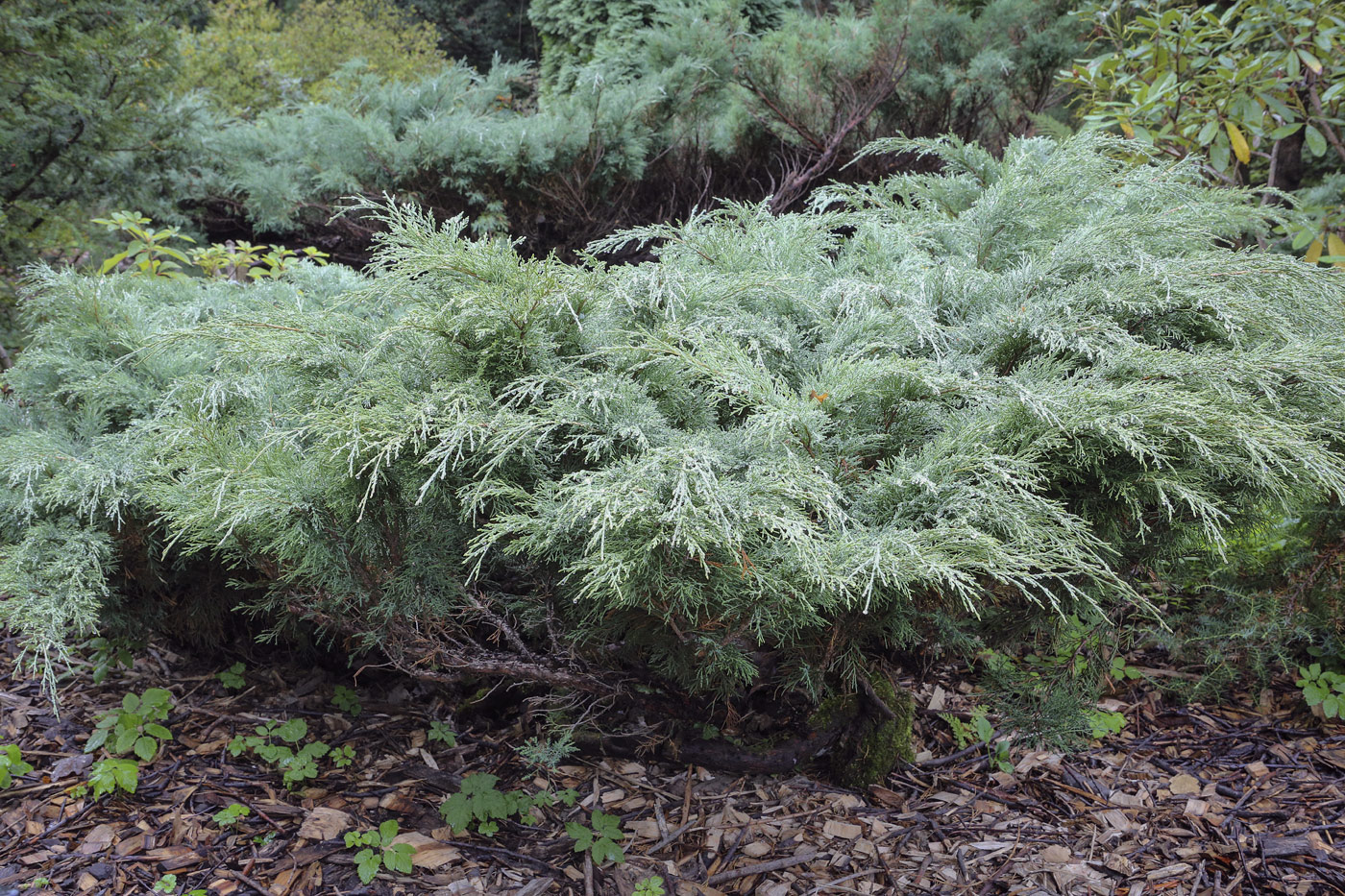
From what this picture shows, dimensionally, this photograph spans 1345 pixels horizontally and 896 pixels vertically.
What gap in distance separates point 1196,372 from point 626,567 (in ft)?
3.97

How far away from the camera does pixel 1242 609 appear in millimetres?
2473

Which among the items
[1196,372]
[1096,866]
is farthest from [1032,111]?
[1096,866]

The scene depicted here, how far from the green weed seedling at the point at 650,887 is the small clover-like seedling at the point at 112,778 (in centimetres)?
131

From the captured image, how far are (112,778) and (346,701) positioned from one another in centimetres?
59

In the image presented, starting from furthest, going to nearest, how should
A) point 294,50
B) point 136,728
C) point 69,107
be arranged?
1. point 294,50
2. point 69,107
3. point 136,728

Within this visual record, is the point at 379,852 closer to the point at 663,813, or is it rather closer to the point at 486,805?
the point at 486,805

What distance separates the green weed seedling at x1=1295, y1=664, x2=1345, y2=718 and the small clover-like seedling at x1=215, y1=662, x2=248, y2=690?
3350mm

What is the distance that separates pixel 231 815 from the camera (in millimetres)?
1888

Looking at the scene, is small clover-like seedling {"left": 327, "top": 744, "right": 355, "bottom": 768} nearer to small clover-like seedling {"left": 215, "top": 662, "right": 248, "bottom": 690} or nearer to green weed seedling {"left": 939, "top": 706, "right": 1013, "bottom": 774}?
small clover-like seedling {"left": 215, "top": 662, "right": 248, "bottom": 690}

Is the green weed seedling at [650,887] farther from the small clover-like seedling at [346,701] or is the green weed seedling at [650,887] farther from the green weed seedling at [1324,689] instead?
the green weed seedling at [1324,689]

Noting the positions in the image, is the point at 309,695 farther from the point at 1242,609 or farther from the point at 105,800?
the point at 1242,609

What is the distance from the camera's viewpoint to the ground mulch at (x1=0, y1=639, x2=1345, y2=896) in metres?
1.80

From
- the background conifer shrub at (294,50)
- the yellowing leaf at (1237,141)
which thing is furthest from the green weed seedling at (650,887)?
the background conifer shrub at (294,50)

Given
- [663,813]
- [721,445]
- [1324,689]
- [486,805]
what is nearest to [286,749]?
[486,805]
